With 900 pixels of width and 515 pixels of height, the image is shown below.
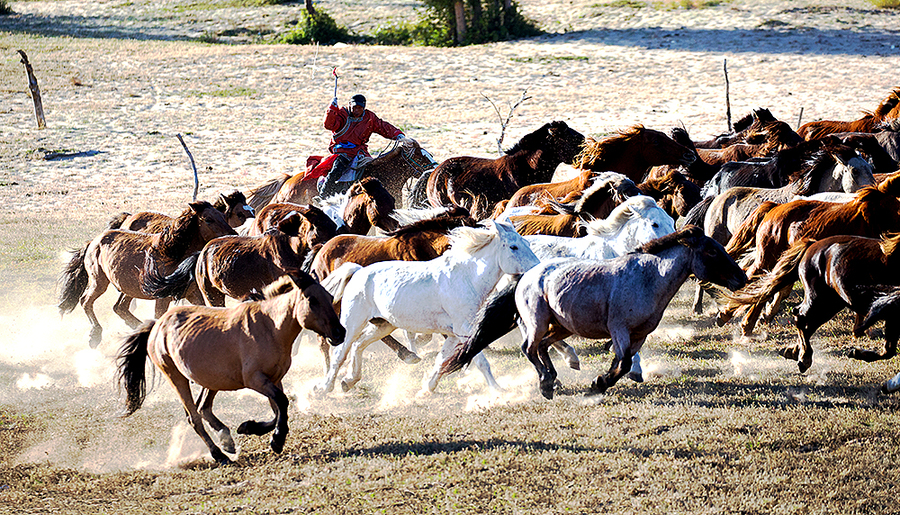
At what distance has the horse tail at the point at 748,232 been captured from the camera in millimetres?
8727

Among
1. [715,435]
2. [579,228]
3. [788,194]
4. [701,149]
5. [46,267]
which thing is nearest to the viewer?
[715,435]

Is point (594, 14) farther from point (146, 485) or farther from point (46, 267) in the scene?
point (146, 485)

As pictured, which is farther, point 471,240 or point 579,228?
point 579,228

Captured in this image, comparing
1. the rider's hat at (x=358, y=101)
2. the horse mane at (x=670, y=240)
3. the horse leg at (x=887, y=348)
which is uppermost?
the rider's hat at (x=358, y=101)

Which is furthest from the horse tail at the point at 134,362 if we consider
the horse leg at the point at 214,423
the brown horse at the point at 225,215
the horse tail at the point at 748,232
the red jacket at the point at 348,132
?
the red jacket at the point at 348,132

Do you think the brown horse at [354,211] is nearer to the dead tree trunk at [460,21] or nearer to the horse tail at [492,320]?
the horse tail at [492,320]

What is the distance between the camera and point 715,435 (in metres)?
6.11

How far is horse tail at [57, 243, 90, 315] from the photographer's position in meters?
10.0

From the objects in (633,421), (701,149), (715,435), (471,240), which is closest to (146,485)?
(471,240)

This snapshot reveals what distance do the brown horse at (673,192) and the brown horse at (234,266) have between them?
3.95 meters

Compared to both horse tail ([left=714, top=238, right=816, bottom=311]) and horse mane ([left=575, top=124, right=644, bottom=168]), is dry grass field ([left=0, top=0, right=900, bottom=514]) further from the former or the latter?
horse mane ([left=575, top=124, right=644, bottom=168])

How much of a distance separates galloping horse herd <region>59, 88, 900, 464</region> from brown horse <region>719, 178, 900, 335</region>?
0.02 metres

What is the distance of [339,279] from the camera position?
7328 millimetres

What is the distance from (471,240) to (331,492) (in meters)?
2.17
